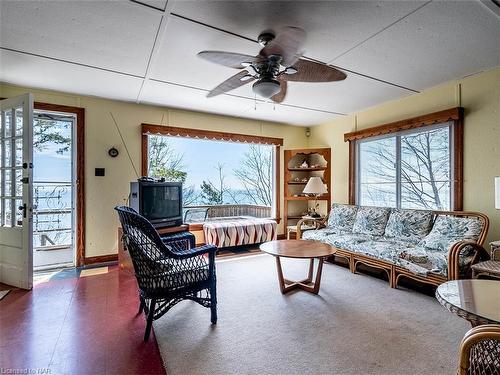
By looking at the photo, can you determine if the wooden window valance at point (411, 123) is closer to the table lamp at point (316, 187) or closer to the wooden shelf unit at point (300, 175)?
the wooden shelf unit at point (300, 175)

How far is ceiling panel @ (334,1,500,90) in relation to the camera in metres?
1.96

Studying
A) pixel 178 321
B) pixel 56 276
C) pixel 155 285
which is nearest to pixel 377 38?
pixel 155 285

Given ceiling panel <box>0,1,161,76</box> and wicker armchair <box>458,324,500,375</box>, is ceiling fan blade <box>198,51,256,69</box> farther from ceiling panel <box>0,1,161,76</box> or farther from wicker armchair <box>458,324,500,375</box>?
wicker armchair <box>458,324,500,375</box>

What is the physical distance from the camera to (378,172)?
429cm

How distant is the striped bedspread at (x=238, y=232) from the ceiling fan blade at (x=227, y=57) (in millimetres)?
2896

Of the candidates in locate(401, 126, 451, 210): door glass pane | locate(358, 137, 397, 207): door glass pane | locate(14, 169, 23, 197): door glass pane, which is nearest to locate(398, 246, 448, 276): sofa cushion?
locate(401, 126, 451, 210): door glass pane

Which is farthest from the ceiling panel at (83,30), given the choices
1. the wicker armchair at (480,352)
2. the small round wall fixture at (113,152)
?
the wicker armchair at (480,352)

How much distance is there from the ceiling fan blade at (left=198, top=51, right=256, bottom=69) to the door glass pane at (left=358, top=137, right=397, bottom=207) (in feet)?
9.94

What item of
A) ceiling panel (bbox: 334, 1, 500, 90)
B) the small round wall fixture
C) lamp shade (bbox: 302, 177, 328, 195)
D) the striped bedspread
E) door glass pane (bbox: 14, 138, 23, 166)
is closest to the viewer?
ceiling panel (bbox: 334, 1, 500, 90)

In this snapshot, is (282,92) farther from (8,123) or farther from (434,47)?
(8,123)

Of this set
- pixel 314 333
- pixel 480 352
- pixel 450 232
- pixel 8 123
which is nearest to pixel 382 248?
pixel 450 232

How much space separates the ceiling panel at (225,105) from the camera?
3578 mm

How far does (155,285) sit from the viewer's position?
2.02m

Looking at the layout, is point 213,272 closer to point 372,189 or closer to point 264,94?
point 264,94
